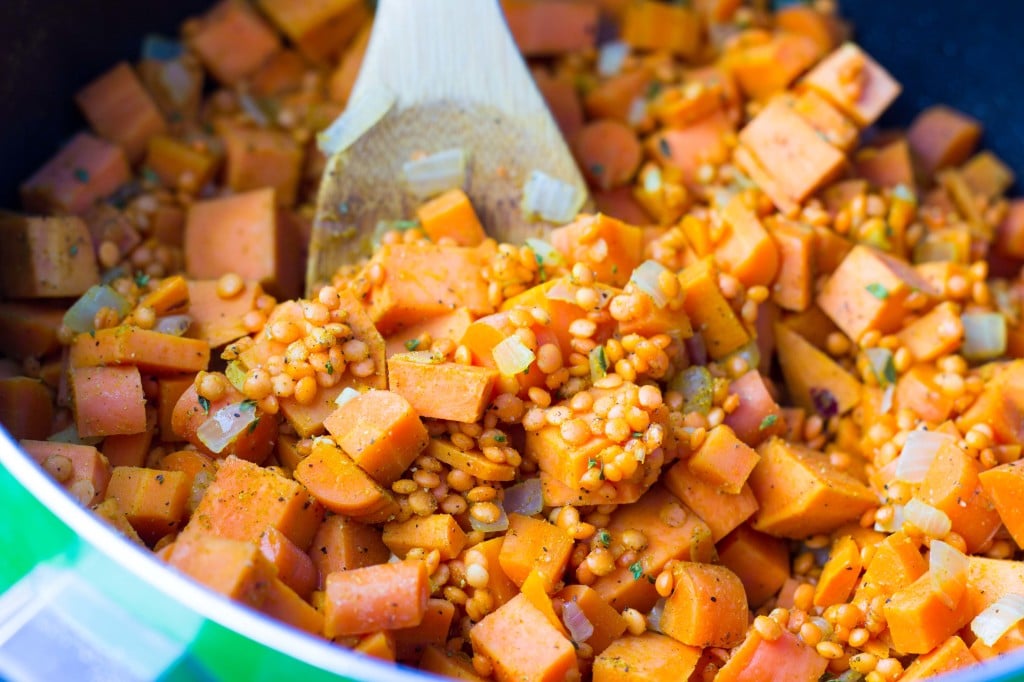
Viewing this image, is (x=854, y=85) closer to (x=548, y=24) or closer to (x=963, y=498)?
(x=548, y=24)

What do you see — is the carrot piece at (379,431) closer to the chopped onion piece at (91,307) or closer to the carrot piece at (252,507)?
the carrot piece at (252,507)

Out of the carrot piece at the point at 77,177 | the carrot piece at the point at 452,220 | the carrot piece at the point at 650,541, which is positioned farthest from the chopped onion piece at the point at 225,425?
the carrot piece at the point at 77,177

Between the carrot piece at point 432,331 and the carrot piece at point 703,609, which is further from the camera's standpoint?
the carrot piece at point 432,331

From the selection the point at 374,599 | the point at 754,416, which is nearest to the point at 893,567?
the point at 754,416

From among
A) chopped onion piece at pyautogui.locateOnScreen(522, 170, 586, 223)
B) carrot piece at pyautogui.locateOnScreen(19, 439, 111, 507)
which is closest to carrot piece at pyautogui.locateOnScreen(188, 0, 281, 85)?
chopped onion piece at pyautogui.locateOnScreen(522, 170, 586, 223)

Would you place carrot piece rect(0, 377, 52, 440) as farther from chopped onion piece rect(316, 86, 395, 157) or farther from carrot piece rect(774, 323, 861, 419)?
carrot piece rect(774, 323, 861, 419)

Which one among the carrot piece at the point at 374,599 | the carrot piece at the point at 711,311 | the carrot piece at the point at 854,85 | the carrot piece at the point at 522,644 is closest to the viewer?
the carrot piece at the point at 374,599

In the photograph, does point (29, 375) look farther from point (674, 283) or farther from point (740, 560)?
point (740, 560)

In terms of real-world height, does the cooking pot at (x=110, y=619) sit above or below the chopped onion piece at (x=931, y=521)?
above
